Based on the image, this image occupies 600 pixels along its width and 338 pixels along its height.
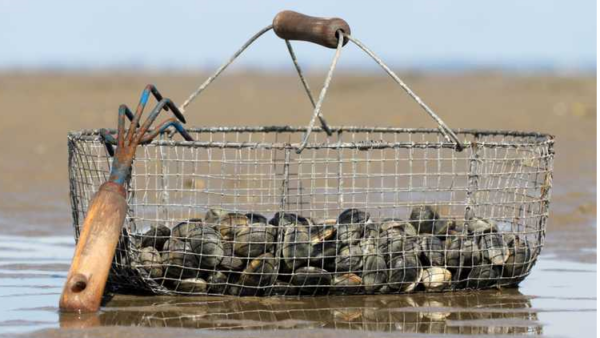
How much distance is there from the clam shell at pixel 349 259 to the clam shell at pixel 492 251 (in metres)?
0.93

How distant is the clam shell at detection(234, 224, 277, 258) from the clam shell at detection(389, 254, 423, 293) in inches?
33.4

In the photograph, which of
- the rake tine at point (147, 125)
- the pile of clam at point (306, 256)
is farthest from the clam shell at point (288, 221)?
the rake tine at point (147, 125)

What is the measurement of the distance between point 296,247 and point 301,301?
Answer: 1.17ft

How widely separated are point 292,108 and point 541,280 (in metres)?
14.6

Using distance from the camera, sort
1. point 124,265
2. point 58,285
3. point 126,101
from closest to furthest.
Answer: point 124,265
point 58,285
point 126,101

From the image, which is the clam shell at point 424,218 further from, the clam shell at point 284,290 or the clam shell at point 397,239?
the clam shell at point 284,290

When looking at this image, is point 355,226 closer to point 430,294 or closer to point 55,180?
point 430,294

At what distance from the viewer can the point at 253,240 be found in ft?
24.9

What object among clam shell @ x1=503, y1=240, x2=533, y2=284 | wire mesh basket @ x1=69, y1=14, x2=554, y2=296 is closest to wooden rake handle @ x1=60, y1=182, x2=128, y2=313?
wire mesh basket @ x1=69, y1=14, x2=554, y2=296

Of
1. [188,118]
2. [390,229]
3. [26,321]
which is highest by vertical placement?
[188,118]

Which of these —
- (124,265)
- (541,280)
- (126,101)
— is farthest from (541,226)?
(126,101)

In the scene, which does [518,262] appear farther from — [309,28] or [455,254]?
[309,28]

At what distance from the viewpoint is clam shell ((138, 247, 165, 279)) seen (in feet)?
24.8

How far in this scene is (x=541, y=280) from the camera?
866 cm
